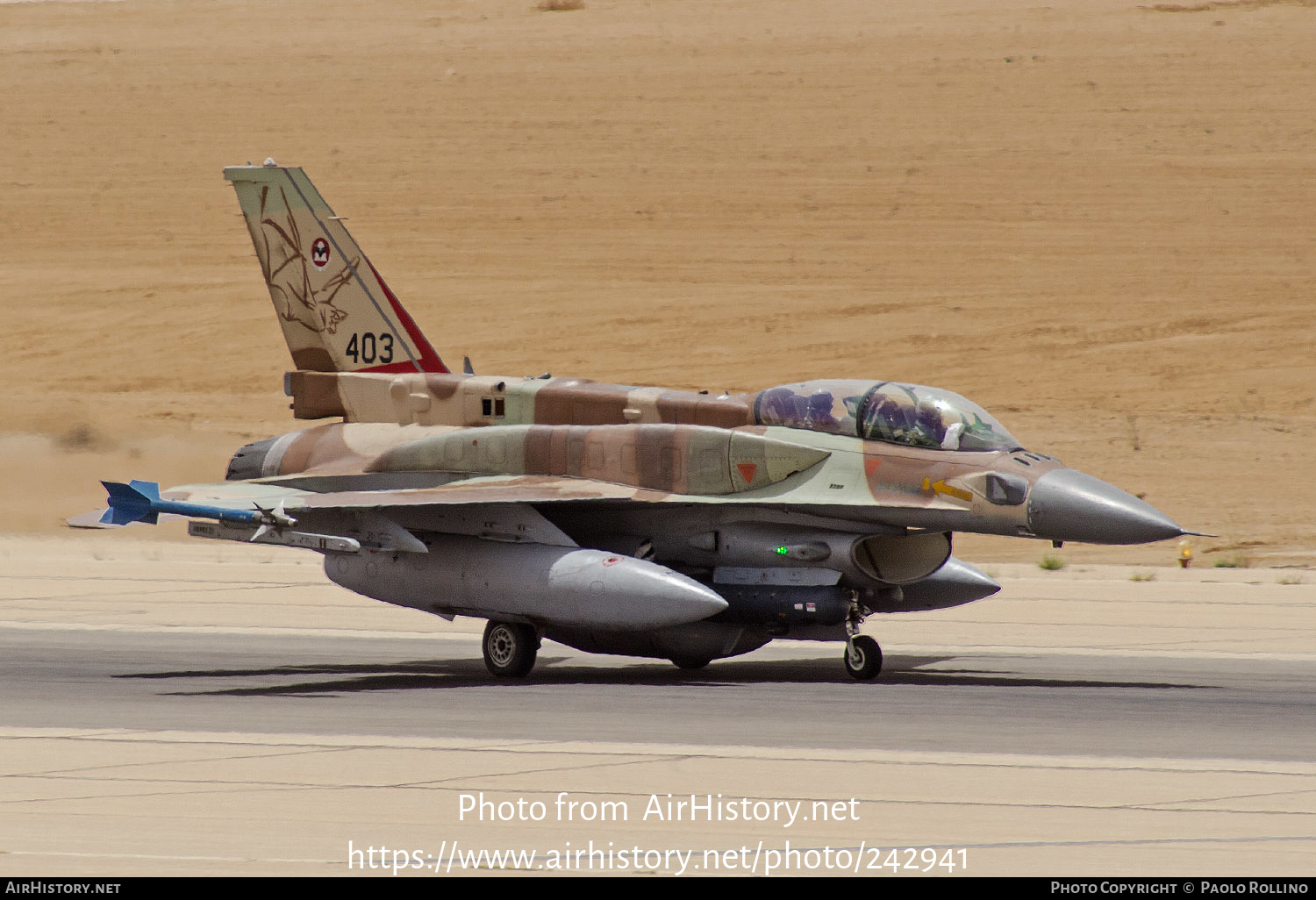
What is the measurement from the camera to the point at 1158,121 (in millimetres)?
60906

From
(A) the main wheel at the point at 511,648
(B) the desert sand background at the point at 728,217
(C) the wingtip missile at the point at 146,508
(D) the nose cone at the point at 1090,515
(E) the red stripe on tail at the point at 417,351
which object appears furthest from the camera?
(B) the desert sand background at the point at 728,217

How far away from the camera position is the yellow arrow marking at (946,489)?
16.4 meters

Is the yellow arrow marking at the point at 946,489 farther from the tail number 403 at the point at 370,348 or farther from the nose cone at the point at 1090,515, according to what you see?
the tail number 403 at the point at 370,348

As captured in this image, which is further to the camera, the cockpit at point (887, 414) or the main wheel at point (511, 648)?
the main wheel at point (511, 648)

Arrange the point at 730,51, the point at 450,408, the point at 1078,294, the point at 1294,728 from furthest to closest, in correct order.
Result: the point at 730,51
the point at 1078,294
the point at 450,408
the point at 1294,728

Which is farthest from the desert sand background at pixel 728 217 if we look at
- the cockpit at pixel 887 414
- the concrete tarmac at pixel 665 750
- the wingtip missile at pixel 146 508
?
the wingtip missile at pixel 146 508

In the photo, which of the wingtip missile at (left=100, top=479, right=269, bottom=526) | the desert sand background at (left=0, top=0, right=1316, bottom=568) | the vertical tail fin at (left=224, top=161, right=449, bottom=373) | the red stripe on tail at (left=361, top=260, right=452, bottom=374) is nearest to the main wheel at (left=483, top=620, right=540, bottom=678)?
the wingtip missile at (left=100, top=479, right=269, bottom=526)

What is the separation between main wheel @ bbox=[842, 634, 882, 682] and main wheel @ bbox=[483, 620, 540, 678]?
10.0 ft

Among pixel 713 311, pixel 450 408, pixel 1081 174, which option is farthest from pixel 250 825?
pixel 1081 174

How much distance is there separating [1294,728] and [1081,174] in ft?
150

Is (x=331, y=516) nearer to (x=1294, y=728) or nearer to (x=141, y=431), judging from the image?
(x=1294, y=728)

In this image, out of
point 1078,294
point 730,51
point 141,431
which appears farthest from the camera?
point 730,51

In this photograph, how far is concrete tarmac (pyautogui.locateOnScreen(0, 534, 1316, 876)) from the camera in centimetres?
974

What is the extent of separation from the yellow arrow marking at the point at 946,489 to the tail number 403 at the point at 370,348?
7.21 metres
